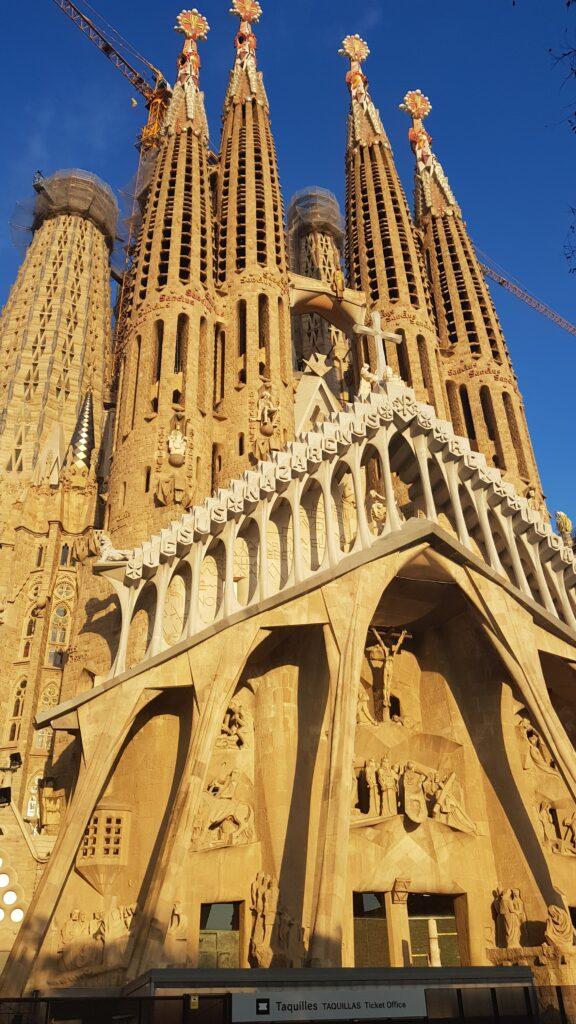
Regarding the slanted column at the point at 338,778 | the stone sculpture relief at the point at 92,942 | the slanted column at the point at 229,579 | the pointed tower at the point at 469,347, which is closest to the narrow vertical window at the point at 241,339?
the pointed tower at the point at 469,347

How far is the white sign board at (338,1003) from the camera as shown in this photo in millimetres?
7660

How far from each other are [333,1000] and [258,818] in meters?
8.75

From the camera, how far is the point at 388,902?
54.2 ft

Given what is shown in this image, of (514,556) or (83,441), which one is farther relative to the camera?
(83,441)

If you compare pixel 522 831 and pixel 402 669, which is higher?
pixel 402 669

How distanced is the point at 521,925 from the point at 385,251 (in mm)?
24016

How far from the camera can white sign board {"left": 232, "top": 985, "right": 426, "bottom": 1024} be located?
766 cm

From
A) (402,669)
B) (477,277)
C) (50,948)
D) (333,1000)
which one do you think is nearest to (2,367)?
(477,277)

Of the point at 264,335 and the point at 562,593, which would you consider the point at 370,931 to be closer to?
the point at 562,593

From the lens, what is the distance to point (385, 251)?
106 ft

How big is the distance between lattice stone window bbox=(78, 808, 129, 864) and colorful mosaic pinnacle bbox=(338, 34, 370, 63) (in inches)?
1486

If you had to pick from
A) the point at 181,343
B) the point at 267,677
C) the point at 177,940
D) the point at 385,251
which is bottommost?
the point at 177,940

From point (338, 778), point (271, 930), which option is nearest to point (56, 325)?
point (338, 778)

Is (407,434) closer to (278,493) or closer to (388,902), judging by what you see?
(278,493)
